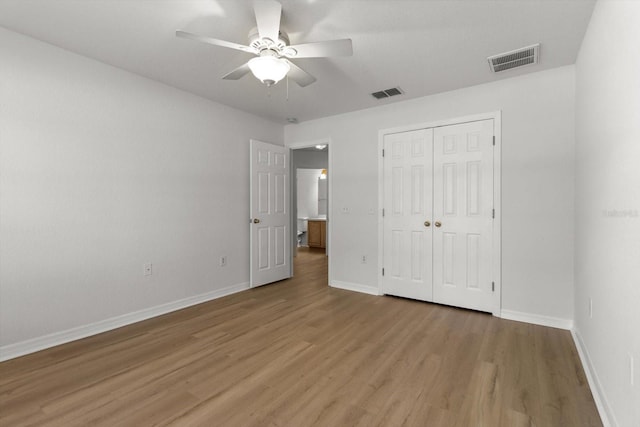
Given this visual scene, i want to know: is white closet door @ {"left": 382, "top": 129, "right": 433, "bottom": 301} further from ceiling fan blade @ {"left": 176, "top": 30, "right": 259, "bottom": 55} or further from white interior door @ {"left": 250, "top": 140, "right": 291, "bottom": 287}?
ceiling fan blade @ {"left": 176, "top": 30, "right": 259, "bottom": 55}

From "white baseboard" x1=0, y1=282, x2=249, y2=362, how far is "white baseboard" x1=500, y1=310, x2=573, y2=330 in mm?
3413

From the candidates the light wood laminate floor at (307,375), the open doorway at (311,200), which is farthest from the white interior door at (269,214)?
the open doorway at (311,200)

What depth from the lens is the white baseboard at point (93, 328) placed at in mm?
2334

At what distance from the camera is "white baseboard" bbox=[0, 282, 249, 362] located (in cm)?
233

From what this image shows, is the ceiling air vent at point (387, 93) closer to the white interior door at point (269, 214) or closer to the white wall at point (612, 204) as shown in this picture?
the white wall at point (612, 204)

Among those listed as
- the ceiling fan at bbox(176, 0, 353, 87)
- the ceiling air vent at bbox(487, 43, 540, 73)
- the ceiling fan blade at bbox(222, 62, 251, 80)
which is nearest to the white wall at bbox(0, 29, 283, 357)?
the ceiling fan blade at bbox(222, 62, 251, 80)

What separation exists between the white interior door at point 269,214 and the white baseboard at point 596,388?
142 inches

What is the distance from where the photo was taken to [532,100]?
295cm

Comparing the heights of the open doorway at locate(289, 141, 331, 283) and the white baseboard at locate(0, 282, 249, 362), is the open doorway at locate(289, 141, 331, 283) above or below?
above

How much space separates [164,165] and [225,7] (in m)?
1.93

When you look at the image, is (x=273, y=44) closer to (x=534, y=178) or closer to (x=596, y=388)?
(x=534, y=178)

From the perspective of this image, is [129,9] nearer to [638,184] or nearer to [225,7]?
[225,7]

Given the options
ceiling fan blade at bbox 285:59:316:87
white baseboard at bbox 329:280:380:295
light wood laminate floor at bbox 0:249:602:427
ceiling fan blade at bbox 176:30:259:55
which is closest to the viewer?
light wood laminate floor at bbox 0:249:602:427

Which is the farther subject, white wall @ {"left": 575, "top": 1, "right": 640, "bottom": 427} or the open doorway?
the open doorway
